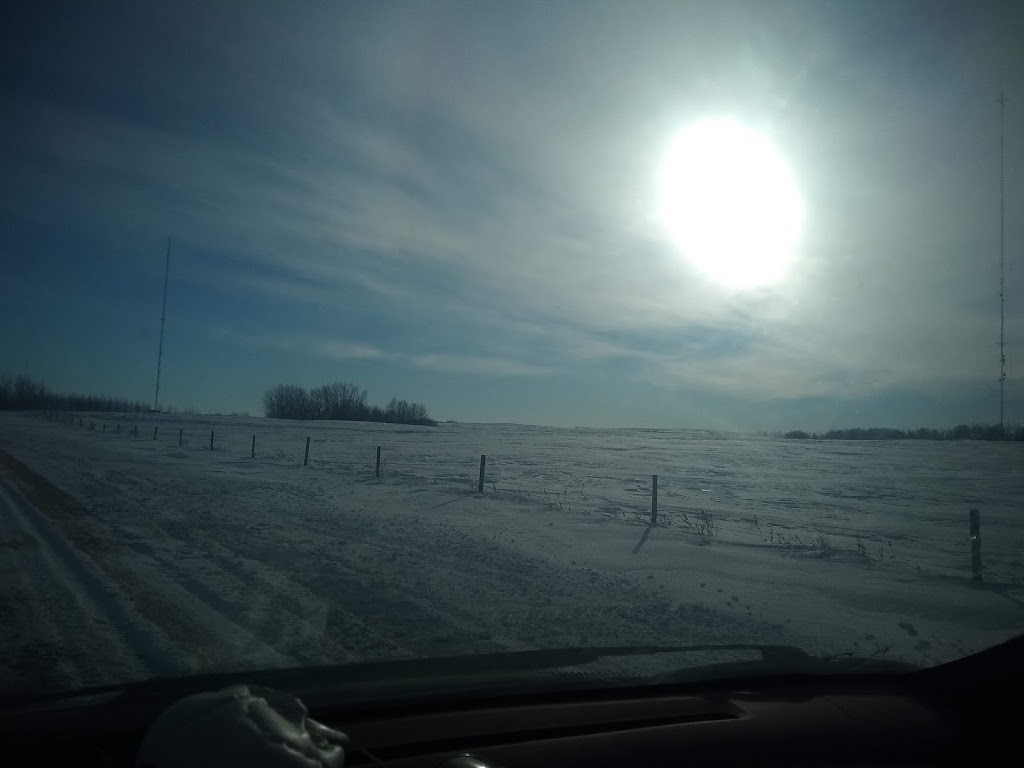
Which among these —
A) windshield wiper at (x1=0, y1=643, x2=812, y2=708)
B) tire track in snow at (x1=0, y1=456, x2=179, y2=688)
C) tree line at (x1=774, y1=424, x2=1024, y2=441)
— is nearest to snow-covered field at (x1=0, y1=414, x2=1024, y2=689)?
tire track in snow at (x1=0, y1=456, x2=179, y2=688)

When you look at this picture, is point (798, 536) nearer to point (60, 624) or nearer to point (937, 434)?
point (60, 624)

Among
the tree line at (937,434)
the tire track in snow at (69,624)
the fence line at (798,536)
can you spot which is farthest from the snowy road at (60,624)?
the tree line at (937,434)

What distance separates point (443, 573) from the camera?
29.4 feet

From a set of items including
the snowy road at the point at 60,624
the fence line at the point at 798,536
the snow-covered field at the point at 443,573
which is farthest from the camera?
the fence line at the point at 798,536

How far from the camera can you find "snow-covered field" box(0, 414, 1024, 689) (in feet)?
19.9

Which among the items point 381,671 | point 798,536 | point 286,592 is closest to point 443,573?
point 286,592

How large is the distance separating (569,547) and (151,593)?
640 centimetres

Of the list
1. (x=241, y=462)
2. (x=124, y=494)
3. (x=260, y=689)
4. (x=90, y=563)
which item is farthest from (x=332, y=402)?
(x=260, y=689)

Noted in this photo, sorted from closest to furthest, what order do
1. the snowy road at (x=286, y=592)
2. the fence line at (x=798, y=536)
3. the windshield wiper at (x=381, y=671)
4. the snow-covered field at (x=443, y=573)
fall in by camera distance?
1. the windshield wiper at (x=381, y=671)
2. the snowy road at (x=286, y=592)
3. the snow-covered field at (x=443, y=573)
4. the fence line at (x=798, y=536)

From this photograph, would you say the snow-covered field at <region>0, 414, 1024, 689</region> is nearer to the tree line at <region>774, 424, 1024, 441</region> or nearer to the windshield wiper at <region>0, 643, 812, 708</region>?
the windshield wiper at <region>0, 643, 812, 708</region>

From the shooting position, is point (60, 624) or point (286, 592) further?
point (286, 592)

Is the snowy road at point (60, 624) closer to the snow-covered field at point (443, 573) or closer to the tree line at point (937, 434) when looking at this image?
the snow-covered field at point (443, 573)

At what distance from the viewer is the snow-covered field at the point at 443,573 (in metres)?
6.05

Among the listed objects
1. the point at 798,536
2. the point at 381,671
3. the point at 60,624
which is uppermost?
the point at 381,671
